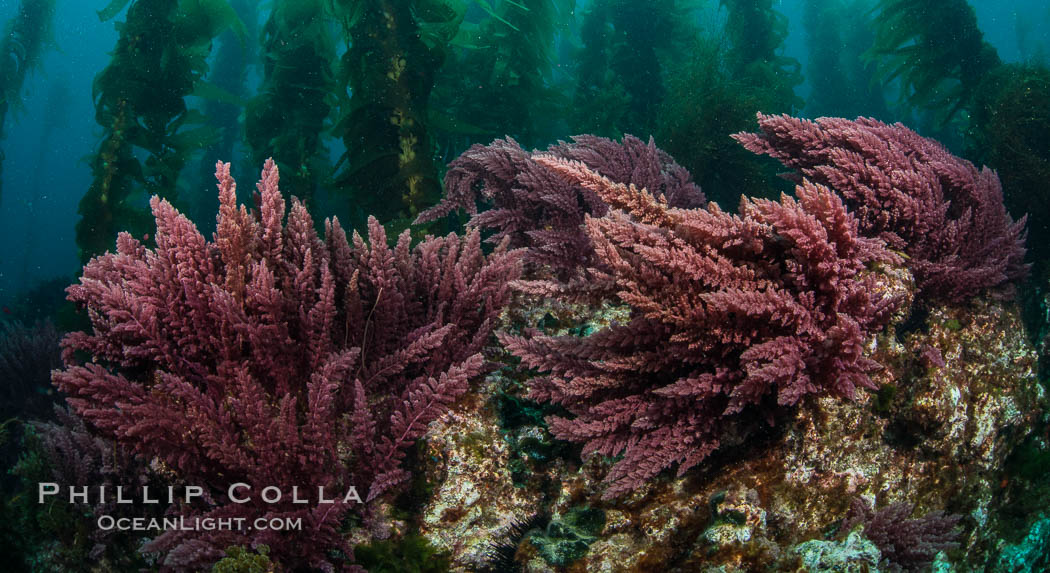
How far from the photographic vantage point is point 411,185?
16.8 ft

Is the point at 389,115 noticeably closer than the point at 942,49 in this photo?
Yes

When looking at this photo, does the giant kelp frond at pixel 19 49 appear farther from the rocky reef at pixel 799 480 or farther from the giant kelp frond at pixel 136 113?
the rocky reef at pixel 799 480

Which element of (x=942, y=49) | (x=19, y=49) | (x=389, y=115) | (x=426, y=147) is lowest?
(x=426, y=147)

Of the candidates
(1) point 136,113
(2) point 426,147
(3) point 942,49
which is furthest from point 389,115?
(3) point 942,49

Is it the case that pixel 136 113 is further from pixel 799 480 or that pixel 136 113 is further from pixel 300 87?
pixel 799 480

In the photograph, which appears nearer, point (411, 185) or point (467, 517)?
point (467, 517)

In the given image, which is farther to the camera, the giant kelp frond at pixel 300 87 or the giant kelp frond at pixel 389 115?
the giant kelp frond at pixel 300 87

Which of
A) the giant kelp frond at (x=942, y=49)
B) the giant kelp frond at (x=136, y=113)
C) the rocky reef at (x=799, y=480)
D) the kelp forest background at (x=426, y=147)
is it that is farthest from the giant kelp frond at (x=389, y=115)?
the giant kelp frond at (x=942, y=49)

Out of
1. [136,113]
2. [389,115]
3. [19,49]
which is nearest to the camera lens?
Answer: [389,115]

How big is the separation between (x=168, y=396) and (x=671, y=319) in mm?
2022

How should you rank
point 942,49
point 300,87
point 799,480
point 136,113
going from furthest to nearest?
1. point 942,49
2. point 300,87
3. point 136,113
4. point 799,480

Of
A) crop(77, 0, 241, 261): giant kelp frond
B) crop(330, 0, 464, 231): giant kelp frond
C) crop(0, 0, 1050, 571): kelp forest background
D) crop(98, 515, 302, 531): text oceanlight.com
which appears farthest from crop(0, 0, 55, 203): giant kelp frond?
crop(98, 515, 302, 531): text oceanlight.com

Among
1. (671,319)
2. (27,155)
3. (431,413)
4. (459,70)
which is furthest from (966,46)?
(27,155)

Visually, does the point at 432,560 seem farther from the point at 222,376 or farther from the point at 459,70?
the point at 459,70
